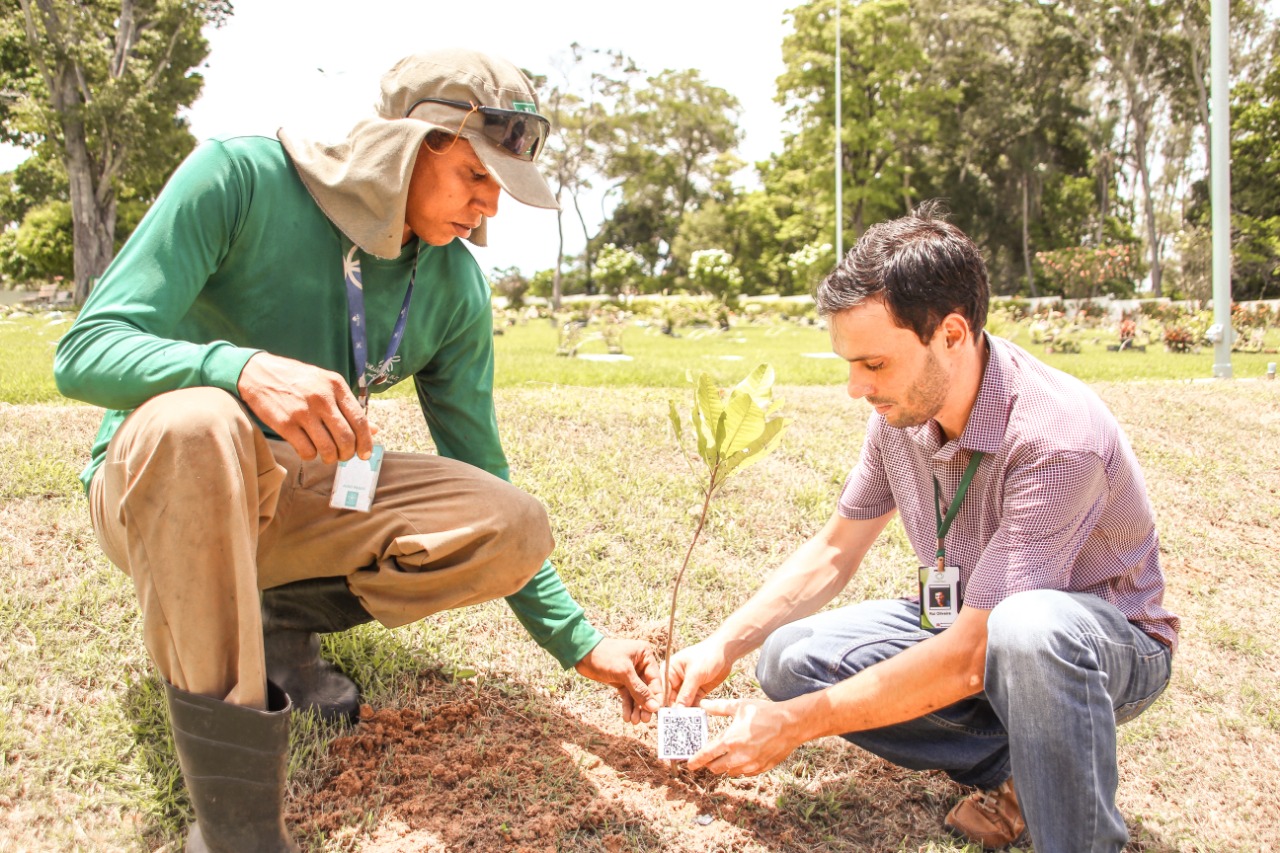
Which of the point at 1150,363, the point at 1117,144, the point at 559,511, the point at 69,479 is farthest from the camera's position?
the point at 1117,144

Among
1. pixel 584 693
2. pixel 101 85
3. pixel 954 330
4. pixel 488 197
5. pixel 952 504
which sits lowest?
pixel 584 693

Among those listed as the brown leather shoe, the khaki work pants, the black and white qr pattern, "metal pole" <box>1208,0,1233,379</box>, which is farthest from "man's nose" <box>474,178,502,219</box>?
"metal pole" <box>1208,0,1233,379</box>

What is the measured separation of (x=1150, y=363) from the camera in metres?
10.3

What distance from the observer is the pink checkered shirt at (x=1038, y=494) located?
189cm

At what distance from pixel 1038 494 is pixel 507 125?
1466 millimetres

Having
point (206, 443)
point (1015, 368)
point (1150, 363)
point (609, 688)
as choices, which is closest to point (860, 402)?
point (609, 688)

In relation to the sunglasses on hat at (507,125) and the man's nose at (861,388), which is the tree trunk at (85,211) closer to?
the sunglasses on hat at (507,125)

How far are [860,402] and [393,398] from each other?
122 inches

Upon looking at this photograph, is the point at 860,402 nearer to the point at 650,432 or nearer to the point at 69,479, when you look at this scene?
the point at 650,432

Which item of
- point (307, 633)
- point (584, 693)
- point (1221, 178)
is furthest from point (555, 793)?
point (1221, 178)

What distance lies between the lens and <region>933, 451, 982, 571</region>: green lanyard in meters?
2.07

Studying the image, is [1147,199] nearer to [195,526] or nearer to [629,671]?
[629,671]

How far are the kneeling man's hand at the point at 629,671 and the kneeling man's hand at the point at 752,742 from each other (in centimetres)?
34

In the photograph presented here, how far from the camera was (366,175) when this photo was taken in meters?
2.08
